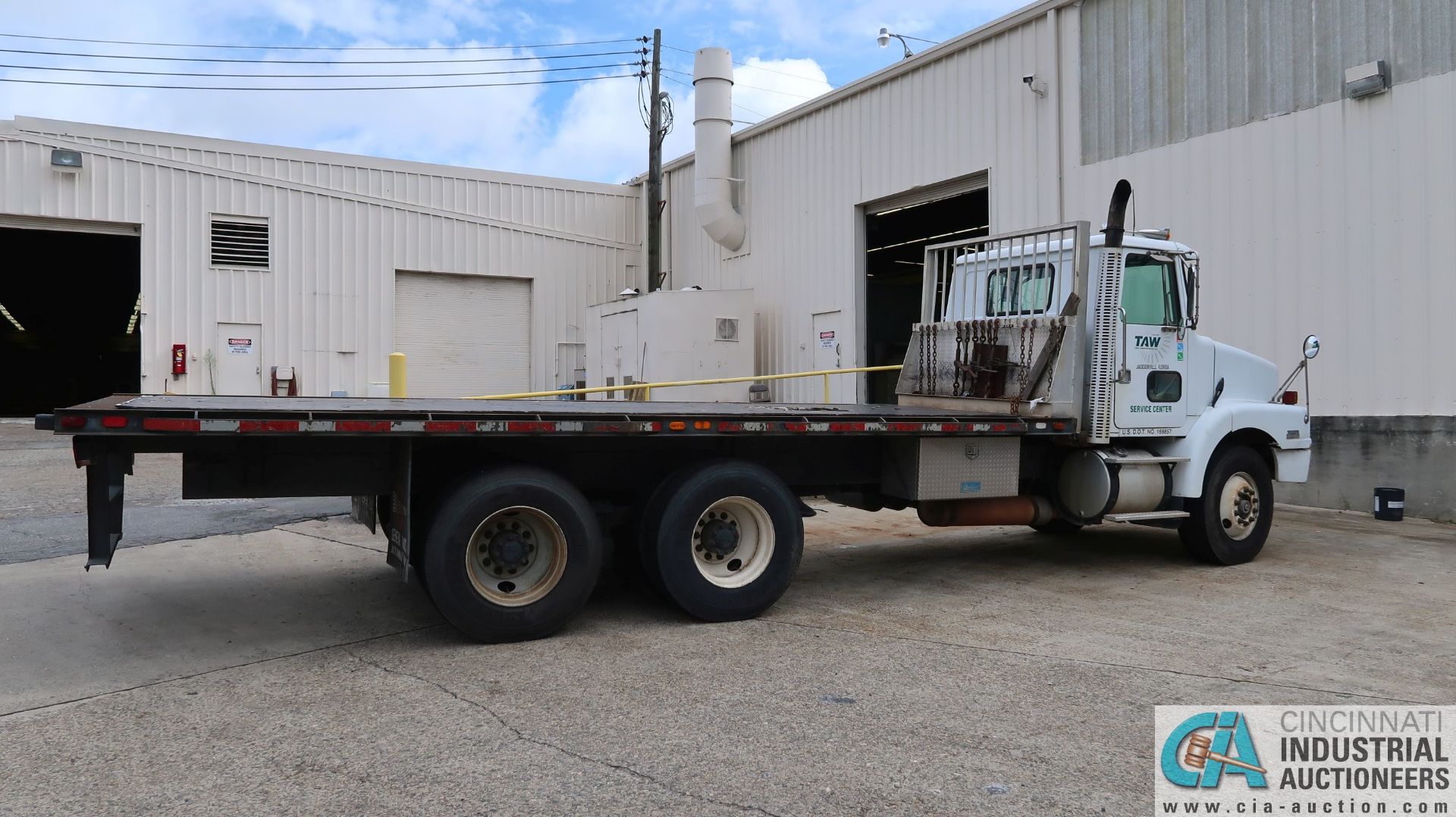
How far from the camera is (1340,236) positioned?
11812mm

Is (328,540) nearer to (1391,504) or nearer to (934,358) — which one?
(934,358)

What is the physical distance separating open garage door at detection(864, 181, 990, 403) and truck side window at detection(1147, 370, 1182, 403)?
488 centimetres

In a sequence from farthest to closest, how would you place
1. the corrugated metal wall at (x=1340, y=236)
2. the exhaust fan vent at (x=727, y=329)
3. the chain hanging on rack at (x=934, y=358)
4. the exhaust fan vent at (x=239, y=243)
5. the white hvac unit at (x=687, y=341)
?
the exhaust fan vent at (x=239, y=243)
the exhaust fan vent at (x=727, y=329)
the white hvac unit at (x=687, y=341)
the corrugated metal wall at (x=1340, y=236)
the chain hanging on rack at (x=934, y=358)

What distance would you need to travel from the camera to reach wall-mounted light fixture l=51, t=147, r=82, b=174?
17953mm

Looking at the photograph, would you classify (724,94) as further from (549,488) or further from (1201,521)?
(549,488)

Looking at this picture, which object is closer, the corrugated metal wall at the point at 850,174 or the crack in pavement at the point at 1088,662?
the crack in pavement at the point at 1088,662

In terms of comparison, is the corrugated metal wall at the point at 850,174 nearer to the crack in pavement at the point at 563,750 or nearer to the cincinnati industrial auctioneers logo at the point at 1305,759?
the cincinnati industrial auctioneers logo at the point at 1305,759

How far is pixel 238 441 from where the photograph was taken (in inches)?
221

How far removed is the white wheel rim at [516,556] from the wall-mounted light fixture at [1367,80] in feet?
35.3

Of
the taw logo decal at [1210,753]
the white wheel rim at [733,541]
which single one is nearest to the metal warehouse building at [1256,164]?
the taw logo decal at [1210,753]

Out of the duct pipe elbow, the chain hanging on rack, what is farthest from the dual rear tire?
the duct pipe elbow

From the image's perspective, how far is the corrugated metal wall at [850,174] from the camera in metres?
15.3

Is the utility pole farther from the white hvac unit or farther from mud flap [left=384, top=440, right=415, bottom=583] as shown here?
mud flap [left=384, top=440, right=415, bottom=583]

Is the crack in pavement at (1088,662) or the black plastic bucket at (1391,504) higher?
the black plastic bucket at (1391,504)
